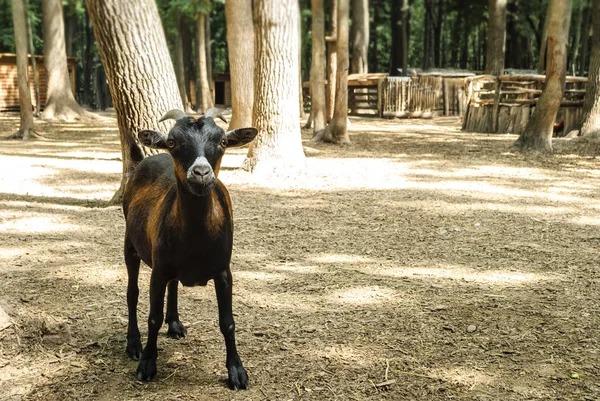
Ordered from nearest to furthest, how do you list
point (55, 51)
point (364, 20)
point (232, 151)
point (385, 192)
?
1. point (385, 192)
2. point (232, 151)
3. point (55, 51)
4. point (364, 20)

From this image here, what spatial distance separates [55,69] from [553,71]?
20301 millimetres

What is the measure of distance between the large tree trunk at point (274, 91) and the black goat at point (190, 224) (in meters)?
7.10

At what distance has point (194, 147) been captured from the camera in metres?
3.24

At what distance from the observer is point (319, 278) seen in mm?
5754

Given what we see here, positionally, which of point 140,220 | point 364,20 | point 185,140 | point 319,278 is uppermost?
point 364,20

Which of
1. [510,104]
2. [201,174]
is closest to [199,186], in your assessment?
[201,174]

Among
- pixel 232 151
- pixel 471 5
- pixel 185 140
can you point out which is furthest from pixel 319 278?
pixel 471 5

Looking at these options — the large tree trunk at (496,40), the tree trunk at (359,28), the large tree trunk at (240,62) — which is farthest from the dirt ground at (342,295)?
the tree trunk at (359,28)

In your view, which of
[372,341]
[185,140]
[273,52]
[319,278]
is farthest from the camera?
[273,52]

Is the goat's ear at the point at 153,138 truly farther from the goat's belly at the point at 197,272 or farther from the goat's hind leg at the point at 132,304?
the goat's hind leg at the point at 132,304

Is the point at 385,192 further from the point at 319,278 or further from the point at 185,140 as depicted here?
the point at 185,140

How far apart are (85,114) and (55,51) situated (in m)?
2.78

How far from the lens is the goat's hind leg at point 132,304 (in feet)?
13.2

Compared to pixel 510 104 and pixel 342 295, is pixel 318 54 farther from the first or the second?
pixel 342 295
